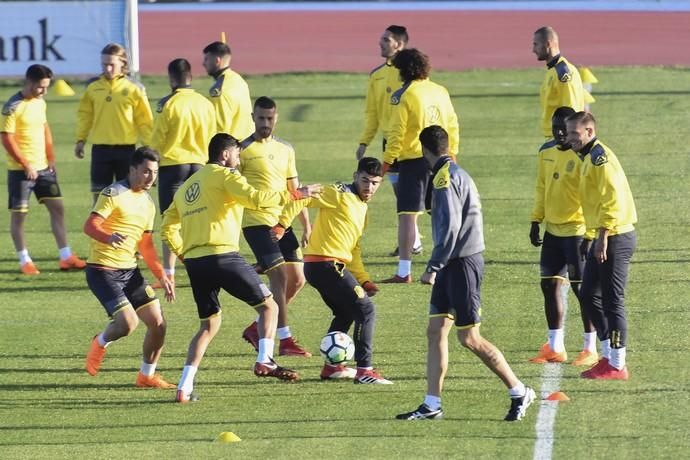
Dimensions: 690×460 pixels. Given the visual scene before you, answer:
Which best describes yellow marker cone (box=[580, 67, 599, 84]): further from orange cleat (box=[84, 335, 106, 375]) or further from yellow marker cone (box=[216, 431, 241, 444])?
yellow marker cone (box=[216, 431, 241, 444])

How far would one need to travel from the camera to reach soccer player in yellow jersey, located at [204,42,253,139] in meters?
14.8

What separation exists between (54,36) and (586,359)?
609 inches

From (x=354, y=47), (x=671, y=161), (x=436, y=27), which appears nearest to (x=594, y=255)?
(x=671, y=161)

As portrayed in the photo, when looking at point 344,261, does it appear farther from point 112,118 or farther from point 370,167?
point 112,118

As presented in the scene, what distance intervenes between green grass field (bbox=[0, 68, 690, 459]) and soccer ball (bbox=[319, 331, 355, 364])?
22 centimetres

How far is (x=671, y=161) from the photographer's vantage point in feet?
68.8

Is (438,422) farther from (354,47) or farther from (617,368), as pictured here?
(354,47)

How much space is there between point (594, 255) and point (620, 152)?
1113cm

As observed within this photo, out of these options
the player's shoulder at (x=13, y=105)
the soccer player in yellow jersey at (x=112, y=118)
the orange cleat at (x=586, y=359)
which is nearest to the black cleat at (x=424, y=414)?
the orange cleat at (x=586, y=359)

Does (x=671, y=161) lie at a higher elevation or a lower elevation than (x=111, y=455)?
higher

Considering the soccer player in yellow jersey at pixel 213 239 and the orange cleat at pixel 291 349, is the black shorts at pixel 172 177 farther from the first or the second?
the soccer player in yellow jersey at pixel 213 239

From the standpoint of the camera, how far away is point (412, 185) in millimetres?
14977

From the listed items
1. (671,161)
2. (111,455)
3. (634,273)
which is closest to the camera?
(111,455)

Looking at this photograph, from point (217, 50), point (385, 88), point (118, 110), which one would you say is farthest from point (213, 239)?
point (118, 110)
